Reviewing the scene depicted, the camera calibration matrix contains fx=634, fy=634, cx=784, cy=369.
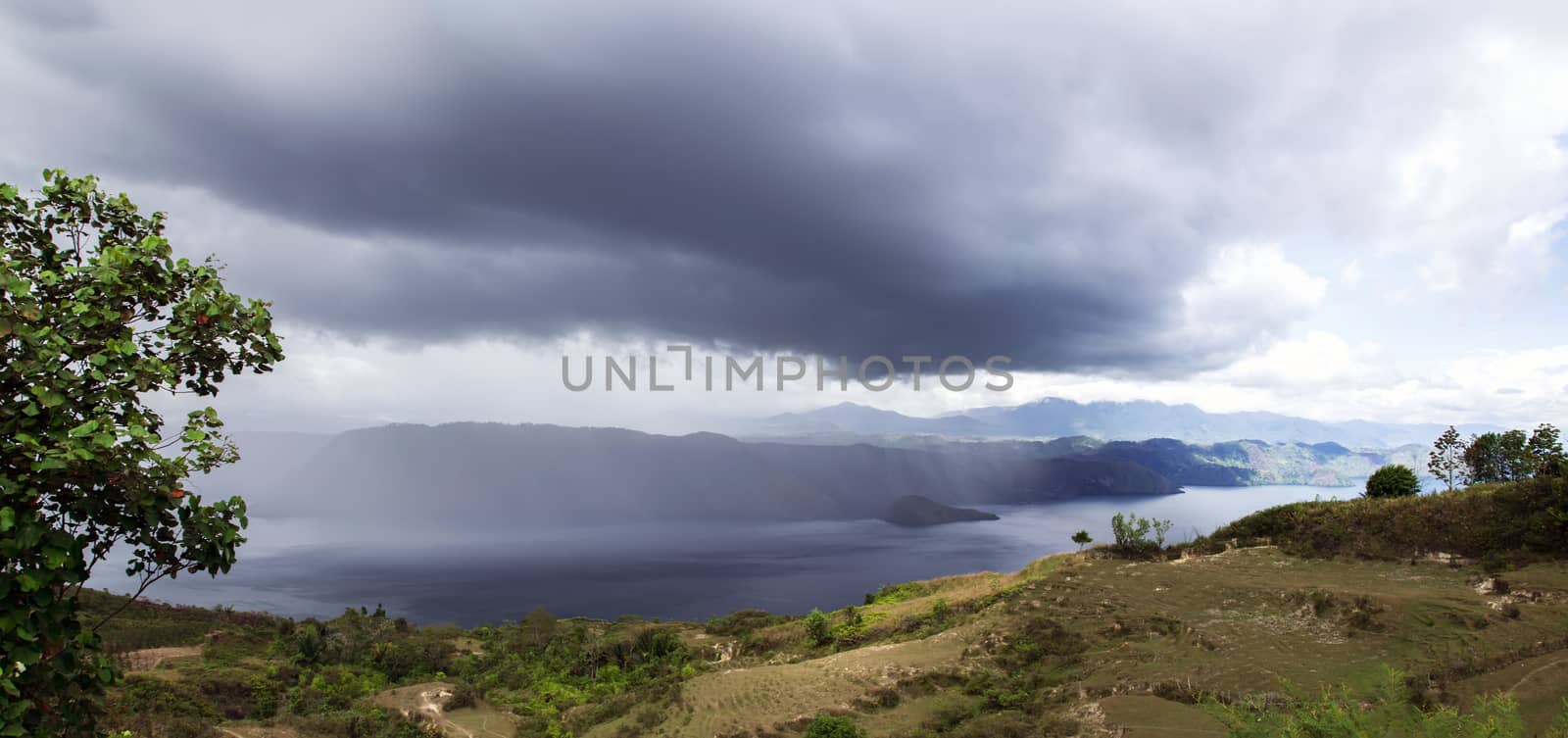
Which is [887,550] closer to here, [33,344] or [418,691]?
[418,691]

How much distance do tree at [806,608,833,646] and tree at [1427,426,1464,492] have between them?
1697 inches

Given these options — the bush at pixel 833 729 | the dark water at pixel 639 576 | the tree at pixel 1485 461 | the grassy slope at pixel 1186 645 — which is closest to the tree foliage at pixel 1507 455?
the tree at pixel 1485 461

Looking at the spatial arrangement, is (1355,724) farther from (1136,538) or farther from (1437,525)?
(1136,538)

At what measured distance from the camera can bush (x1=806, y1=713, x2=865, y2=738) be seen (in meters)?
13.7

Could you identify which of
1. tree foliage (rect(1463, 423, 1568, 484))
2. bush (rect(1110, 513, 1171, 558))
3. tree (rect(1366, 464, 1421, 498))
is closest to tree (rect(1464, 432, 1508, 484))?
tree foliage (rect(1463, 423, 1568, 484))

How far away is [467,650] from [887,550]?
145 meters

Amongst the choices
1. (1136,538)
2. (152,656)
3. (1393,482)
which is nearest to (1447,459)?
(1393,482)

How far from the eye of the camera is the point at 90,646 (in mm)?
3824

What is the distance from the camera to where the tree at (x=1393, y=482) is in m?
29.6

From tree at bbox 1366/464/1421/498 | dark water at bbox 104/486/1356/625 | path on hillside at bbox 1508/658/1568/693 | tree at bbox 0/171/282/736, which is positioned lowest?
dark water at bbox 104/486/1356/625

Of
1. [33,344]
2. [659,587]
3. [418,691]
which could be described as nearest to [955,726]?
[33,344]

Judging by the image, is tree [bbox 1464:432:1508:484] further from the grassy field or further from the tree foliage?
the grassy field

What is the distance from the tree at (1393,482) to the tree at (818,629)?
26088 millimetres

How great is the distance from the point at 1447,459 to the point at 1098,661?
149 feet
